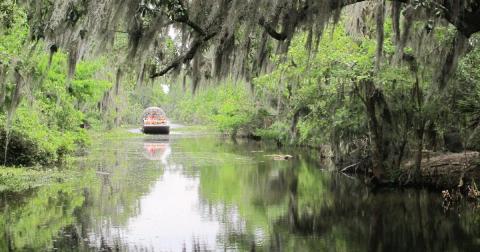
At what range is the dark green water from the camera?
32.4 ft

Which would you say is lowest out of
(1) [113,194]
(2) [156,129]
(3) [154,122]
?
(1) [113,194]

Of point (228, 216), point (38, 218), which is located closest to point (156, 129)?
point (228, 216)

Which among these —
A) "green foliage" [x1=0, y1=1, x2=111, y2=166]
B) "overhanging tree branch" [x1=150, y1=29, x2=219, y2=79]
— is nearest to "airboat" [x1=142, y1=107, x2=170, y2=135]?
"green foliage" [x1=0, y1=1, x2=111, y2=166]

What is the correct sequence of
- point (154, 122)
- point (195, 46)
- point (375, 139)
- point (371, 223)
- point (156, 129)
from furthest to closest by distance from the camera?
point (156, 129), point (154, 122), point (375, 139), point (371, 223), point (195, 46)

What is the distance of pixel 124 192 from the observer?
622 inches

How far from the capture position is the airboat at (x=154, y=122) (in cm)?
5444

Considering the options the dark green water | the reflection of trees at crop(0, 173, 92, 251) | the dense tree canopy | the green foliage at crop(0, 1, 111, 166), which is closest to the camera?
the dense tree canopy

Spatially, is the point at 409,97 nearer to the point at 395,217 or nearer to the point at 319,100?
the point at 319,100

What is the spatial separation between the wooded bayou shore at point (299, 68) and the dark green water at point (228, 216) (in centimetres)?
164

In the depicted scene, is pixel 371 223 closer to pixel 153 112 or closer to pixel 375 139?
pixel 375 139

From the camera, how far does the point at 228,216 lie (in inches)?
486

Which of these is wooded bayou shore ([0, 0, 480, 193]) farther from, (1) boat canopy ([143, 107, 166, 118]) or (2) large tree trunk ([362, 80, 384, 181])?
(1) boat canopy ([143, 107, 166, 118])

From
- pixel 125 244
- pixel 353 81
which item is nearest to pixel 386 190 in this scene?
pixel 353 81

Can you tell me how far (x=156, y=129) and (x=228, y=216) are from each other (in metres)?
43.2
